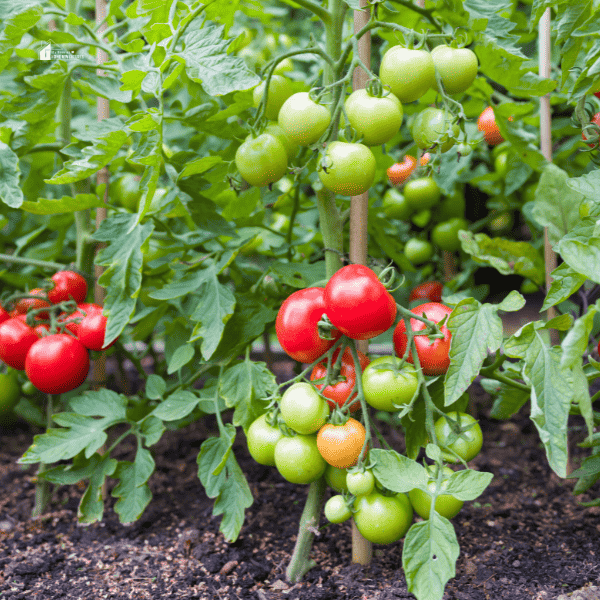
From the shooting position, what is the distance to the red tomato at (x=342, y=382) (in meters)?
0.79

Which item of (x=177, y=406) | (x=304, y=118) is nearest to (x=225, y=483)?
(x=177, y=406)

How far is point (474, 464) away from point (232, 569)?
0.65 meters

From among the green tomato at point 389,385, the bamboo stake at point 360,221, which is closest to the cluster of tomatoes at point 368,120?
the bamboo stake at point 360,221

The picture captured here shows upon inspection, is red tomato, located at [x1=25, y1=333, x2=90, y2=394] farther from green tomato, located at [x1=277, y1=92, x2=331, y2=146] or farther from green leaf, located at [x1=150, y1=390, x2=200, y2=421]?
green tomato, located at [x1=277, y1=92, x2=331, y2=146]

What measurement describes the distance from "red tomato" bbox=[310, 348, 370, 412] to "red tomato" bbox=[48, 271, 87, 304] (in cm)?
54

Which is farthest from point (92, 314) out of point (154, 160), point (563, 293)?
point (563, 293)

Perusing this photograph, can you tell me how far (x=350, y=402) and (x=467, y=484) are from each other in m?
0.19

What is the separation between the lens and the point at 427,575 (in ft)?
2.17

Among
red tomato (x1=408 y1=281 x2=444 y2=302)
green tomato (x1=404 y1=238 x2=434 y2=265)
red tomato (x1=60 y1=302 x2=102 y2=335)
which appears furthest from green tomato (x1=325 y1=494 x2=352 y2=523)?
green tomato (x1=404 y1=238 x2=434 y2=265)

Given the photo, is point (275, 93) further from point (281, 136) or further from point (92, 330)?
point (92, 330)

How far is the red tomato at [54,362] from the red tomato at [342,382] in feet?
1.51

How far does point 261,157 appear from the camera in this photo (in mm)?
762

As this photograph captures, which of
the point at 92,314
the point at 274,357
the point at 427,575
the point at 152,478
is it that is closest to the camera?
the point at 427,575

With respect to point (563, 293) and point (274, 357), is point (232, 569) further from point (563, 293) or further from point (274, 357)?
point (274, 357)
